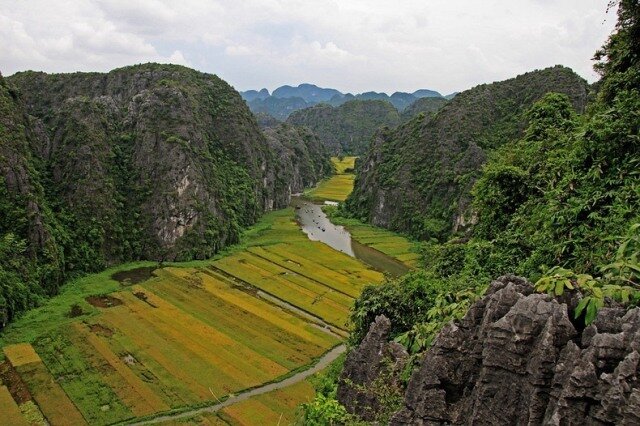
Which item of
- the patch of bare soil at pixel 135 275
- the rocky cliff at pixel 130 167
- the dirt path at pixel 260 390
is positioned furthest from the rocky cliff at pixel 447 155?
the patch of bare soil at pixel 135 275

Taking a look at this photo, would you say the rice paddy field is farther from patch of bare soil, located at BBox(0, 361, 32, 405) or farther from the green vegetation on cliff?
the green vegetation on cliff

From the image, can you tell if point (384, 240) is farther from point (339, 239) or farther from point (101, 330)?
point (101, 330)

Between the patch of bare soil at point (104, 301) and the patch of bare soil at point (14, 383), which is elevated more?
the patch of bare soil at point (104, 301)

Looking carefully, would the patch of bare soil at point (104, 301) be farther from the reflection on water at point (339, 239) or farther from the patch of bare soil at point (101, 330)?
the reflection on water at point (339, 239)

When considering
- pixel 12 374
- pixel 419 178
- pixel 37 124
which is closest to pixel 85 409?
pixel 12 374

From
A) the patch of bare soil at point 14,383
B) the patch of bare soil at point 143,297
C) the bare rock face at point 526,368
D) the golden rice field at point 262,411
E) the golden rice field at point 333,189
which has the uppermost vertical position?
the bare rock face at point 526,368

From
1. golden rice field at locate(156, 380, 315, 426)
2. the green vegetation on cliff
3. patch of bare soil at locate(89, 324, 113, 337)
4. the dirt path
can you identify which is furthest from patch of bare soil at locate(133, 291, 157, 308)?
the green vegetation on cliff
